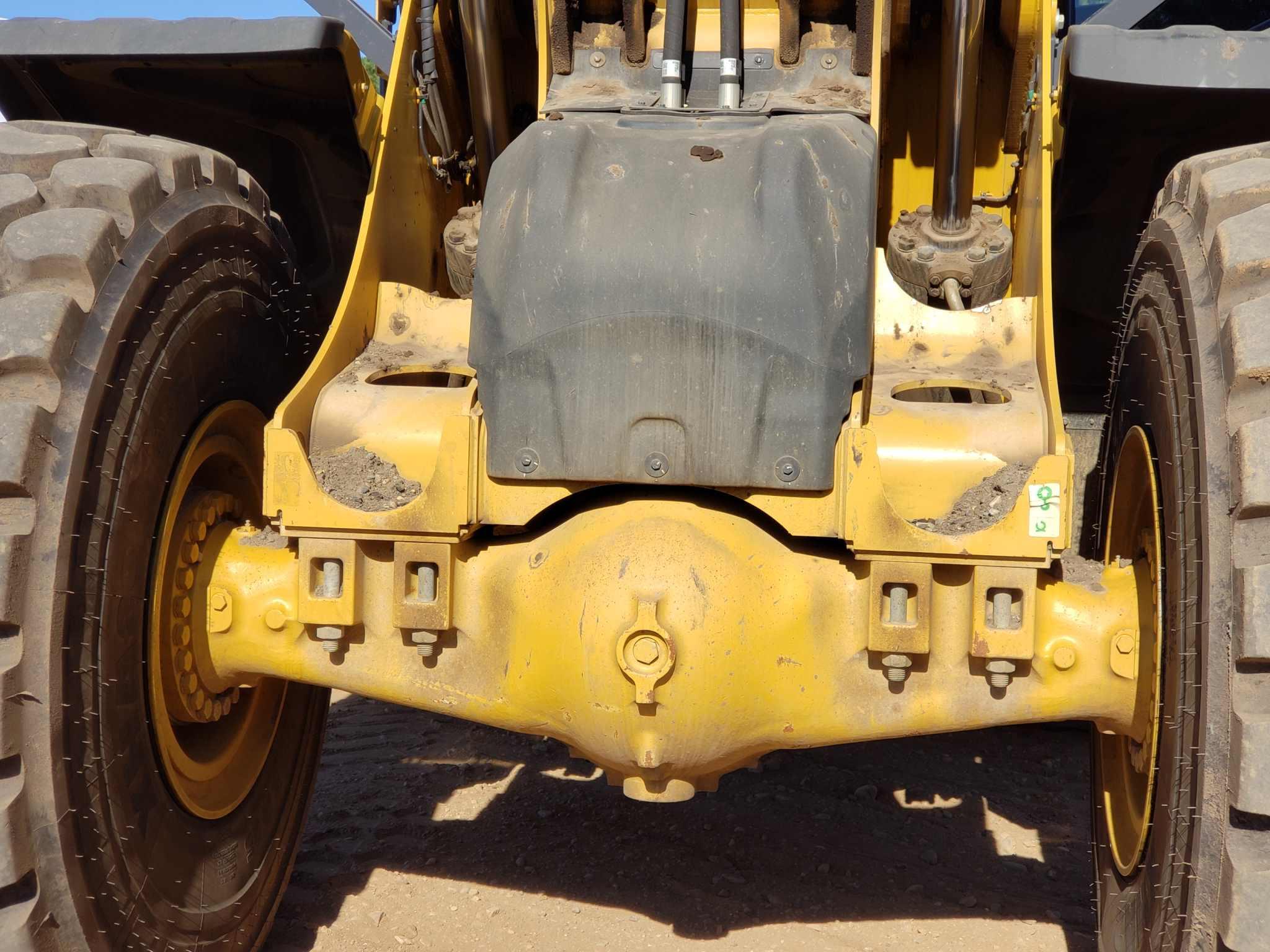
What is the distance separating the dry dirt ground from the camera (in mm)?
2670

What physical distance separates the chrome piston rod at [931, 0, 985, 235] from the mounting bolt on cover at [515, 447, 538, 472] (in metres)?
1.12

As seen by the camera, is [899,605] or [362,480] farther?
[362,480]

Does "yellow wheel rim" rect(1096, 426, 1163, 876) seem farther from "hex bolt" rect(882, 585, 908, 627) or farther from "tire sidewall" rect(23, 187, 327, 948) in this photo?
"tire sidewall" rect(23, 187, 327, 948)

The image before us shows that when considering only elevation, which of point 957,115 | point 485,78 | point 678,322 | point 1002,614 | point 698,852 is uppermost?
point 485,78

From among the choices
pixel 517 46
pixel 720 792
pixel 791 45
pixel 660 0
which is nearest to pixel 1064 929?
pixel 720 792

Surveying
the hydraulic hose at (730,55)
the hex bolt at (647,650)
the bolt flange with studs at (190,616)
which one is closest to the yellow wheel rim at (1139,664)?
the hex bolt at (647,650)

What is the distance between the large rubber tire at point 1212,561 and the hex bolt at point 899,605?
388mm

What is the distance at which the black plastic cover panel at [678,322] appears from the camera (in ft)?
6.05

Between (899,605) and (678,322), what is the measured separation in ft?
1.83

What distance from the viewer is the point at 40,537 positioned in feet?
5.84

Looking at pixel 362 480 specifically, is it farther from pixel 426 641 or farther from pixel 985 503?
pixel 985 503

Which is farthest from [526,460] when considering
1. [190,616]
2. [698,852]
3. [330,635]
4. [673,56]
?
[698,852]

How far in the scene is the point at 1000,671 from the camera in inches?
74.2

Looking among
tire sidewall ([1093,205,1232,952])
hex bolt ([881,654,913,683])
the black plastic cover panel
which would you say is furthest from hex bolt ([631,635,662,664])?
tire sidewall ([1093,205,1232,952])
